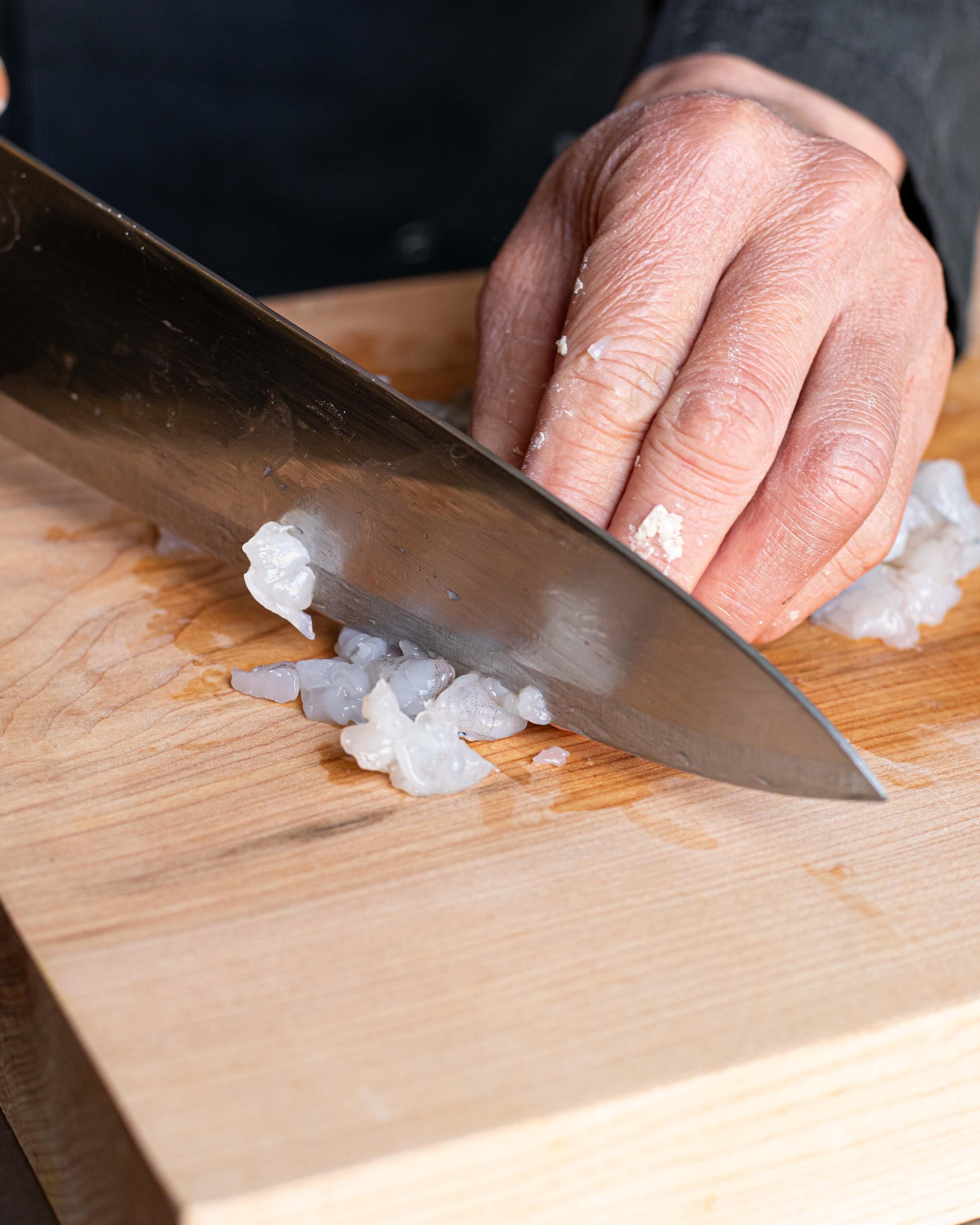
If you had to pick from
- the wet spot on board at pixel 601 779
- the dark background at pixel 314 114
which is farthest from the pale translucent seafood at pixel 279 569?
the dark background at pixel 314 114

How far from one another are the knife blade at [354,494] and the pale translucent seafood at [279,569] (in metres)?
0.01

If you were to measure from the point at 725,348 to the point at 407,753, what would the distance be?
412 mm

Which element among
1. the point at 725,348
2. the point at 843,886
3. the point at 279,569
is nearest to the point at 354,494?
Result: the point at 279,569

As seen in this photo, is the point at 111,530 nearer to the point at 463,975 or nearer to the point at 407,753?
the point at 407,753

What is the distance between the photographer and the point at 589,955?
72 centimetres

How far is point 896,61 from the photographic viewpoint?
1406mm

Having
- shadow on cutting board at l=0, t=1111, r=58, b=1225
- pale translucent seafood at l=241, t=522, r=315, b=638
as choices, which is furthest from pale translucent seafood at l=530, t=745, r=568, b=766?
shadow on cutting board at l=0, t=1111, r=58, b=1225

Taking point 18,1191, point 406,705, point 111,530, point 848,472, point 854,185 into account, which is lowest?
point 18,1191

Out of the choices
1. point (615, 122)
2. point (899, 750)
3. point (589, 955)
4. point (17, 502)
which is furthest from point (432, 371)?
point (589, 955)

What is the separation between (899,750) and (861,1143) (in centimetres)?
31

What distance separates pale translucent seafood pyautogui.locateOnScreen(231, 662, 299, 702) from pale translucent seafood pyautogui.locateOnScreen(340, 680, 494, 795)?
0.09m

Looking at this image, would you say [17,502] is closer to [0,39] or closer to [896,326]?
[896,326]

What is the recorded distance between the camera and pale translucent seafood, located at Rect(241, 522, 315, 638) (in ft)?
3.13

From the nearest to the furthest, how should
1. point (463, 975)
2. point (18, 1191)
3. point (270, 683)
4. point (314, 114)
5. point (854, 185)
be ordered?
1. point (463, 975)
2. point (18, 1191)
3. point (270, 683)
4. point (854, 185)
5. point (314, 114)
